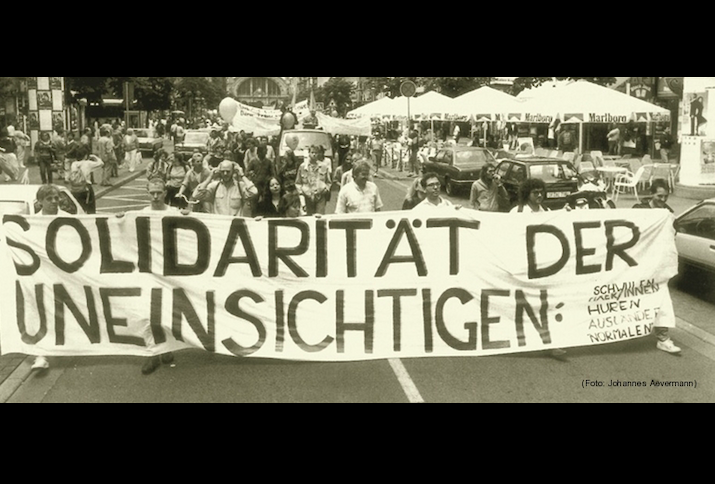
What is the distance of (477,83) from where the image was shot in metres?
39.0

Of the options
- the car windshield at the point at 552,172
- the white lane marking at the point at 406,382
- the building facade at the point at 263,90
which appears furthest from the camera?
the building facade at the point at 263,90

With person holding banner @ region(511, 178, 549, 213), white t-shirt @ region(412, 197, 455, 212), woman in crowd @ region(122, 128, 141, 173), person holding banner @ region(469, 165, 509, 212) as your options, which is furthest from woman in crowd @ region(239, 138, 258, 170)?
woman in crowd @ region(122, 128, 141, 173)

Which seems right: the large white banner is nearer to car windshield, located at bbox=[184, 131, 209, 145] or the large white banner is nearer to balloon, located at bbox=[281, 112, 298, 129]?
balloon, located at bbox=[281, 112, 298, 129]

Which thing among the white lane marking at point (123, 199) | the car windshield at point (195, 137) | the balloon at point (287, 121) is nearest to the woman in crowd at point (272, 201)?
the white lane marking at point (123, 199)

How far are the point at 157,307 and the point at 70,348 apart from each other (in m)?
0.80

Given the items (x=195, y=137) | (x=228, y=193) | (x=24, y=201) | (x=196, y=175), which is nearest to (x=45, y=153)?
(x=195, y=137)

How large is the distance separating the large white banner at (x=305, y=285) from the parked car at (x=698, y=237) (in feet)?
8.92

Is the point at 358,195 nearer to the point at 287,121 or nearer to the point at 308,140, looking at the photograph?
the point at 308,140

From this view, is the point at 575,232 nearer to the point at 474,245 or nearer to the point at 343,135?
the point at 474,245

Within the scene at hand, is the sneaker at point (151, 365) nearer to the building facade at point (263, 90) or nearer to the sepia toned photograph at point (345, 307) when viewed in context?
the sepia toned photograph at point (345, 307)

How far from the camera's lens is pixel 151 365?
764 centimetres

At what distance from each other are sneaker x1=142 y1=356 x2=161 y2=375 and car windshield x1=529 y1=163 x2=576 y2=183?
12.8 meters

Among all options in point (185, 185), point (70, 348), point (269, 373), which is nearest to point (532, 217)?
point (269, 373)

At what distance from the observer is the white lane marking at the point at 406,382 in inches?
273
